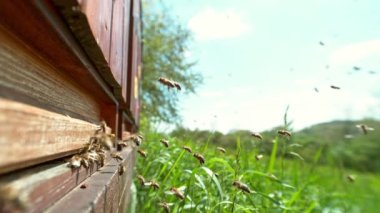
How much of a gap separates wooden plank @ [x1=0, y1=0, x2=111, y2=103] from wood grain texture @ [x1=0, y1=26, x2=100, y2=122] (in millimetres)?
22

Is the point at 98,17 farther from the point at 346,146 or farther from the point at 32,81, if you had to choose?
the point at 346,146

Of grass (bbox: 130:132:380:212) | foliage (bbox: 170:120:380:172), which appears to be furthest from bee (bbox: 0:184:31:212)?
foliage (bbox: 170:120:380:172)

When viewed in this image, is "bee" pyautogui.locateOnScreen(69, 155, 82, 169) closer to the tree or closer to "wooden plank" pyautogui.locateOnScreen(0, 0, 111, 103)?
"wooden plank" pyautogui.locateOnScreen(0, 0, 111, 103)

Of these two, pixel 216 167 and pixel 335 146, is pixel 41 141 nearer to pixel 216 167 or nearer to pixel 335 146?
pixel 335 146

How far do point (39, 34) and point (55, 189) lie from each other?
0.32 m

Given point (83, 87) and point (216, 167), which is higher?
point (83, 87)

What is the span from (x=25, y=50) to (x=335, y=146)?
2.90m

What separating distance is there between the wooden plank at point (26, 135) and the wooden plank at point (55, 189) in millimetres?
30

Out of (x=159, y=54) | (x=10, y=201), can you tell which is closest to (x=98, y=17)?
(x=10, y=201)

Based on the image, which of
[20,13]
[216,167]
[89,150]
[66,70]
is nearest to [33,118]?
[20,13]

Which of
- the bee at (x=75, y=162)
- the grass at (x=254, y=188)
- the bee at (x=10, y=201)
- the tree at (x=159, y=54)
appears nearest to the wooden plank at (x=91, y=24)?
the bee at (x=75, y=162)

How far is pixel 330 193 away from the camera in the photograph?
410 centimetres

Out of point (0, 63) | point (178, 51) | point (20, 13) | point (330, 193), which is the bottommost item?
point (330, 193)

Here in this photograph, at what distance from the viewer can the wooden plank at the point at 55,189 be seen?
2.55ft
